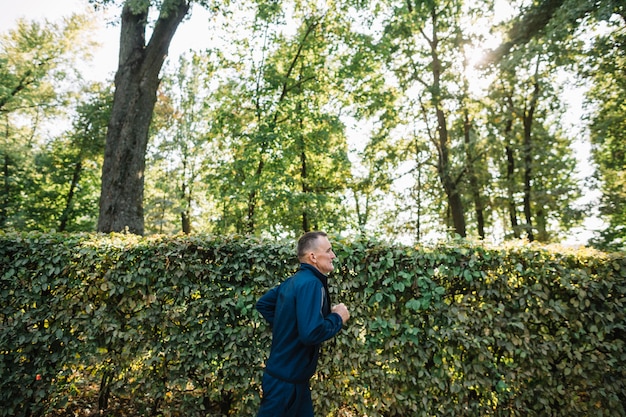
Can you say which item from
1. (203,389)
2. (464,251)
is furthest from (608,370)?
(203,389)

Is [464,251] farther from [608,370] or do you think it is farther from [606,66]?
[606,66]

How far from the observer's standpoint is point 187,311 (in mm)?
4582

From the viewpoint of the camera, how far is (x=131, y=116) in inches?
349

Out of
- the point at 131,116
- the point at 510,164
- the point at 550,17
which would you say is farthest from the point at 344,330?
the point at 510,164

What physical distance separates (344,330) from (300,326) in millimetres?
2084

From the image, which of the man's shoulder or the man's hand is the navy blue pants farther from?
the man's shoulder

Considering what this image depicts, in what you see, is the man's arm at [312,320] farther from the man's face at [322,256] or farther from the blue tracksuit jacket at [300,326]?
the man's face at [322,256]

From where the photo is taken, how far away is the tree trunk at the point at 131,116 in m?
8.44

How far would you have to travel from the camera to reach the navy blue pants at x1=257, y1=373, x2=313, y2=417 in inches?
103

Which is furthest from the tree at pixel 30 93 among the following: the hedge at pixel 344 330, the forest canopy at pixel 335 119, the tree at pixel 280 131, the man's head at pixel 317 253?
the man's head at pixel 317 253

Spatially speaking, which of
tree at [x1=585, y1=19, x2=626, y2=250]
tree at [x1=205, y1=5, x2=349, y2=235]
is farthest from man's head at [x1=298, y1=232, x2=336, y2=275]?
tree at [x1=585, y1=19, x2=626, y2=250]

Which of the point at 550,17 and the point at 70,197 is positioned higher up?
the point at 550,17

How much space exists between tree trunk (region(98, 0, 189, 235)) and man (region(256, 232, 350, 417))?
688 centimetres

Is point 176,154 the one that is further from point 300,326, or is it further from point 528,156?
point 300,326
